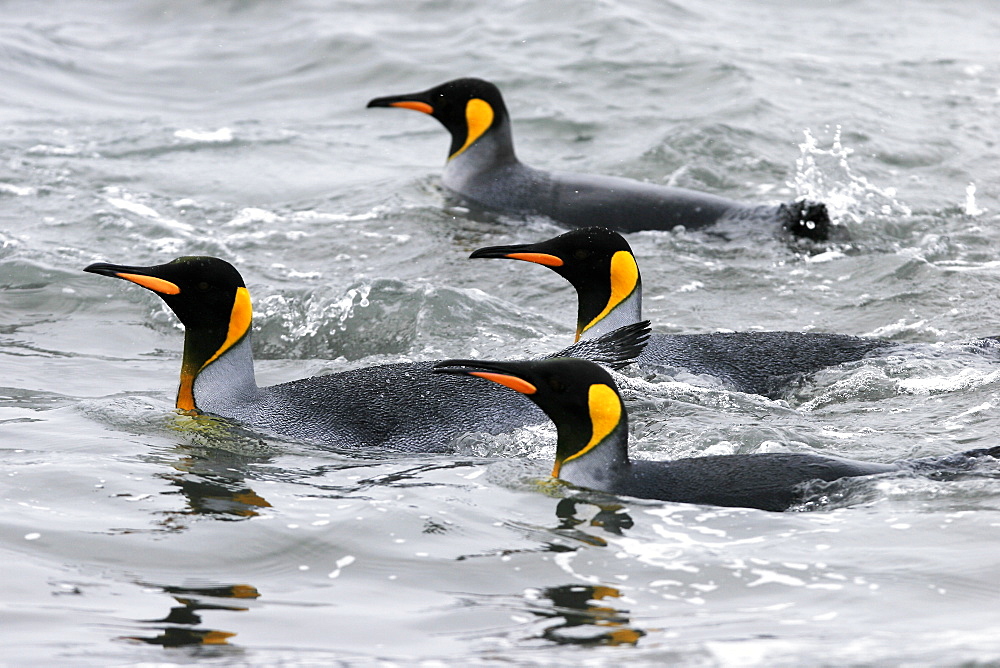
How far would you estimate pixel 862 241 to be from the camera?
30.3ft

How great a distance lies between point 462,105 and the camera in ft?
34.6

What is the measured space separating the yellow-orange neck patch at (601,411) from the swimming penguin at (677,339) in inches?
57.3

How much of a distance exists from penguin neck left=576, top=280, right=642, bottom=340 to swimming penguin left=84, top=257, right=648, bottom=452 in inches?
32.3

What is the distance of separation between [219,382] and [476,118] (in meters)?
5.27

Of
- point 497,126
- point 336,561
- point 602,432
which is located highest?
point 497,126

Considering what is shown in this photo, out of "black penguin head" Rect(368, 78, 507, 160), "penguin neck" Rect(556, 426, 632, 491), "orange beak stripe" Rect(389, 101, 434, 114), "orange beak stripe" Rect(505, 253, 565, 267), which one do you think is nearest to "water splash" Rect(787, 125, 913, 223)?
"black penguin head" Rect(368, 78, 507, 160)

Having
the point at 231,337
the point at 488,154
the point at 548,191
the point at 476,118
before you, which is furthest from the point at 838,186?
the point at 231,337

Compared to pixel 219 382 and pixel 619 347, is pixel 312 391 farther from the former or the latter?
pixel 619 347

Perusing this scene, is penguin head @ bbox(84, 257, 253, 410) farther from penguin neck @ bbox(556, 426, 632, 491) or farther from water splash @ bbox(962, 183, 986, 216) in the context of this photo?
water splash @ bbox(962, 183, 986, 216)

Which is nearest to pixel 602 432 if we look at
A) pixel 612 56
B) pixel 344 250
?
pixel 344 250

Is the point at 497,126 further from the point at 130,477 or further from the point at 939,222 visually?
the point at 130,477

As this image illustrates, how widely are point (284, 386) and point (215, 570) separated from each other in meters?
1.68

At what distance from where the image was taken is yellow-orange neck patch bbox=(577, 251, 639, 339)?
6285 millimetres

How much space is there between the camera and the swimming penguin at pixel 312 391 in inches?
211
